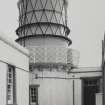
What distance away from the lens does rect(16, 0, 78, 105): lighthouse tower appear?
22.1 m

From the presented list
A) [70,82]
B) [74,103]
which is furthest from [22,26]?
[74,103]

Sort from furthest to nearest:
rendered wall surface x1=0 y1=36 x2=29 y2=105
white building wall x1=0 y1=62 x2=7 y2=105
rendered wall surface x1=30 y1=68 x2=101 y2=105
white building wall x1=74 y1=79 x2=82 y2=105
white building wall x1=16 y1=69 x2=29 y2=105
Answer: white building wall x1=74 y1=79 x2=82 y2=105 < rendered wall surface x1=30 y1=68 x2=101 y2=105 < white building wall x1=16 y1=69 x2=29 y2=105 < rendered wall surface x1=0 y1=36 x2=29 y2=105 < white building wall x1=0 y1=62 x2=7 y2=105

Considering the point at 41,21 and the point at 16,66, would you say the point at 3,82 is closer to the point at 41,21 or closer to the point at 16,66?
the point at 16,66

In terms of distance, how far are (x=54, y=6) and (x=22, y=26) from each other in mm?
4601

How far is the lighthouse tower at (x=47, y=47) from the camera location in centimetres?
2212

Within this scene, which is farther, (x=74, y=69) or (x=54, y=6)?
(x=54, y=6)

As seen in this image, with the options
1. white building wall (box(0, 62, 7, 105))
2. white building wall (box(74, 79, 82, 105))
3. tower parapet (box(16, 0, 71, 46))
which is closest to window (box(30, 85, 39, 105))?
white building wall (box(74, 79, 82, 105))

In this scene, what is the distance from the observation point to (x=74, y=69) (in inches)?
940

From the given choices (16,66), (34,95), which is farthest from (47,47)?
(16,66)

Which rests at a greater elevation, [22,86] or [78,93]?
[22,86]

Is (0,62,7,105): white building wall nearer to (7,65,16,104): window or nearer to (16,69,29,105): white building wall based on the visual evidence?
(7,65,16,104): window

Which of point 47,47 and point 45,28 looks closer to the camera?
point 47,47

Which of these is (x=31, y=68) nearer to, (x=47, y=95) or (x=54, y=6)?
(x=47, y=95)

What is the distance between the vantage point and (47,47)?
75.5 ft
